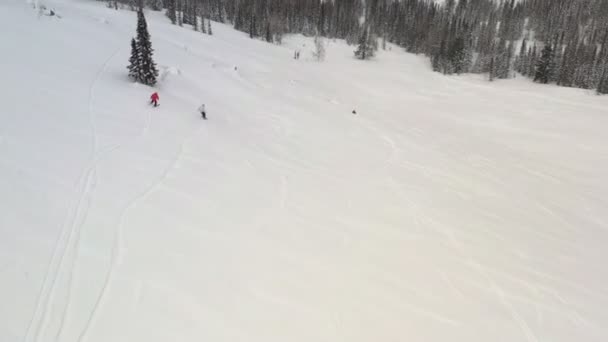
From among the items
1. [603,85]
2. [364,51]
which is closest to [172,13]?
[364,51]

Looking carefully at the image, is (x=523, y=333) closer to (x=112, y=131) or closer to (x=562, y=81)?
(x=112, y=131)

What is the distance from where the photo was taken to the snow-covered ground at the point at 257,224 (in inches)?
225

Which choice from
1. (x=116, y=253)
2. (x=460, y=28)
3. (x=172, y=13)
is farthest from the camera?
(x=460, y=28)

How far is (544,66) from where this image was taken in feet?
171

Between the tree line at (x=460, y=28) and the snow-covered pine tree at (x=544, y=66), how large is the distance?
0.42 feet

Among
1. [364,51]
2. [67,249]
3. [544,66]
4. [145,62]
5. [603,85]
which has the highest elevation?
[364,51]

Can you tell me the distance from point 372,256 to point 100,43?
84.9 ft

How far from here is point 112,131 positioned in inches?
480

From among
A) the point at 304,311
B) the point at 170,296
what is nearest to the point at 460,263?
the point at 304,311

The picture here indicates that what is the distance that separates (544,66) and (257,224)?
60.3 meters

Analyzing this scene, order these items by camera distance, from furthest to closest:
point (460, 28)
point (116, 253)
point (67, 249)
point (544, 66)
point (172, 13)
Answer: point (460, 28) → point (172, 13) → point (544, 66) → point (116, 253) → point (67, 249)

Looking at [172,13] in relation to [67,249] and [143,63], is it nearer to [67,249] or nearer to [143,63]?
[143,63]

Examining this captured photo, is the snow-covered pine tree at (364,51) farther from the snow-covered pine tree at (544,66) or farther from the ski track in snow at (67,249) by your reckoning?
the ski track in snow at (67,249)

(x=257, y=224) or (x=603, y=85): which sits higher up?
(x=603, y=85)
